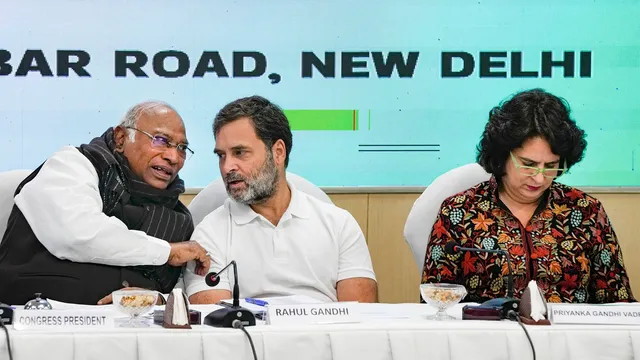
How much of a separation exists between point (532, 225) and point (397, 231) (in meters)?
1.13

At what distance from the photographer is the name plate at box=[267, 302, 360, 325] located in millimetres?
2078

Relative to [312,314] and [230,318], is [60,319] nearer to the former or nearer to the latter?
[230,318]

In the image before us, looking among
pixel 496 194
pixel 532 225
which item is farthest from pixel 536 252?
pixel 496 194

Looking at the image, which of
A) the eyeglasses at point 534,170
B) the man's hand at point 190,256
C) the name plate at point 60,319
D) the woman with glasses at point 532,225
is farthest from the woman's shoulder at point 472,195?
the name plate at point 60,319

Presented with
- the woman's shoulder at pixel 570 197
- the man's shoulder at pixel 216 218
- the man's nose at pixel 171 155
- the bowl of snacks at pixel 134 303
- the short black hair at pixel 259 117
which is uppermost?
the short black hair at pixel 259 117

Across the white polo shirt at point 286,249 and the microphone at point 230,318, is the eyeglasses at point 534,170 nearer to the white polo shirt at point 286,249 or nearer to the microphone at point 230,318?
the white polo shirt at point 286,249

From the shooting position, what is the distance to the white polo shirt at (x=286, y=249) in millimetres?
3031

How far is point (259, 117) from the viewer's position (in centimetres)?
315

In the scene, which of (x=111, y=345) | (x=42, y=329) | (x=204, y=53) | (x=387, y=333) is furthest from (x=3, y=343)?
(x=204, y=53)

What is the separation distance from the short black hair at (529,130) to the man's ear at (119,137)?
1.27m

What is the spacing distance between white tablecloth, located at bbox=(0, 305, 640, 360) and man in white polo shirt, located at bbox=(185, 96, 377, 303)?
927 millimetres

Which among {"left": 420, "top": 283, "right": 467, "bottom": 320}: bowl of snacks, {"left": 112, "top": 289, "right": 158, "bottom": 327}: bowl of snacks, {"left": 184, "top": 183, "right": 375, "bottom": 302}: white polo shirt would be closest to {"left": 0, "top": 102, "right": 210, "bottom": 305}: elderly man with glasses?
{"left": 184, "top": 183, "right": 375, "bottom": 302}: white polo shirt

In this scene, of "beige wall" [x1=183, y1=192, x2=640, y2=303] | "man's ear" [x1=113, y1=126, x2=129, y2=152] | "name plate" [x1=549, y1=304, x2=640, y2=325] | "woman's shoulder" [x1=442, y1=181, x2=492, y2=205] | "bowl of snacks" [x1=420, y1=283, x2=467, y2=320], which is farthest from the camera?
"beige wall" [x1=183, y1=192, x2=640, y2=303]

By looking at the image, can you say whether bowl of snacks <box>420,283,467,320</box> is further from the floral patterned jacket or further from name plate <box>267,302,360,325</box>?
the floral patterned jacket
